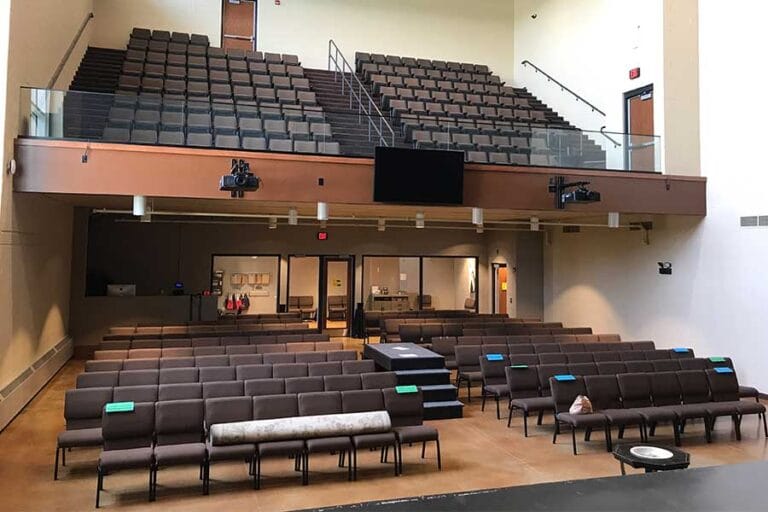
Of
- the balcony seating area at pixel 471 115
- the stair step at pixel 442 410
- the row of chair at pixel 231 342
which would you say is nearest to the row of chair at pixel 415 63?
the balcony seating area at pixel 471 115

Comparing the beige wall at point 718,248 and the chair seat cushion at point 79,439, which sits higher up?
the beige wall at point 718,248

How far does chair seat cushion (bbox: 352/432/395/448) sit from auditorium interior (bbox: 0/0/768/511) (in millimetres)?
27

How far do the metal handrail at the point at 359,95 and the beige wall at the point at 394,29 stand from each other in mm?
239

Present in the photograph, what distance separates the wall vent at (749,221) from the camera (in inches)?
339

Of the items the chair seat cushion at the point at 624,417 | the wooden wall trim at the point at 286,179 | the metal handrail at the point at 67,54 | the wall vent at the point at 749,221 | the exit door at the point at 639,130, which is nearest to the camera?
the chair seat cushion at the point at 624,417

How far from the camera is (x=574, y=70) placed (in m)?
13.1

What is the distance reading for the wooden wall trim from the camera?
23.0ft

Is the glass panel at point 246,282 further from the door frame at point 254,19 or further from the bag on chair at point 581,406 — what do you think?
the bag on chair at point 581,406

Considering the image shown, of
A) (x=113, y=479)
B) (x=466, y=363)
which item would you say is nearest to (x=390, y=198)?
(x=466, y=363)

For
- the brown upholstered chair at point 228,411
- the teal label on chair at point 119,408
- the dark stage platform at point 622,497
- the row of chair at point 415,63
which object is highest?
the row of chair at point 415,63

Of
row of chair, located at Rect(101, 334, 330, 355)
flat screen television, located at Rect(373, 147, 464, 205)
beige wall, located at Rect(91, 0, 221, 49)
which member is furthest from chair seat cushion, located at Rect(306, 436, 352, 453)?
beige wall, located at Rect(91, 0, 221, 49)

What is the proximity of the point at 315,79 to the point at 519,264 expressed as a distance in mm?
7364

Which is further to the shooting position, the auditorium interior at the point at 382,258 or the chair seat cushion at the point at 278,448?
the auditorium interior at the point at 382,258

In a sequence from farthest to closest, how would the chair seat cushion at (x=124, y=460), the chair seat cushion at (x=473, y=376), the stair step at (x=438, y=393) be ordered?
the chair seat cushion at (x=473, y=376) → the stair step at (x=438, y=393) → the chair seat cushion at (x=124, y=460)
